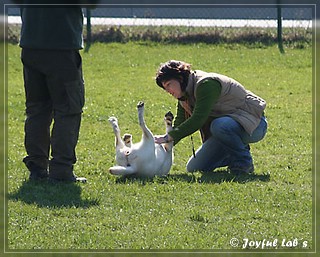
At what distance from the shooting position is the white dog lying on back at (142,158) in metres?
6.77

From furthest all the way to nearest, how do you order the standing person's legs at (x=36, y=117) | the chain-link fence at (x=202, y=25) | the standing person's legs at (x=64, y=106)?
the chain-link fence at (x=202, y=25) < the standing person's legs at (x=36, y=117) < the standing person's legs at (x=64, y=106)

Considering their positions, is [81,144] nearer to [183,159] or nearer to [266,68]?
[183,159]

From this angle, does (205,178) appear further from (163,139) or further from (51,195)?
(51,195)

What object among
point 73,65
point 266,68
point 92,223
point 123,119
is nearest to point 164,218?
point 92,223

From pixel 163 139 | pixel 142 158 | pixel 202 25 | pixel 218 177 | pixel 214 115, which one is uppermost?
pixel 202 25

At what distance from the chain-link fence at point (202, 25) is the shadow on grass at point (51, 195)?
8.20 meters

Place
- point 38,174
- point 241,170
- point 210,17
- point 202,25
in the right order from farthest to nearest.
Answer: point 210,17, point 202,25, point 241,170, point 38,174

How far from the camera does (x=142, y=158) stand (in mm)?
6777

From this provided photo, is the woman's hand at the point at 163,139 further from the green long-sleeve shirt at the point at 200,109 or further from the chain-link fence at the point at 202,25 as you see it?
the chain-link fence at the point at 202,25

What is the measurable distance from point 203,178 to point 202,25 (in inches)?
382

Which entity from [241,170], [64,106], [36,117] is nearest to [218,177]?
[241,170]

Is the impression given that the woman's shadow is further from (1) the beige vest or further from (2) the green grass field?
(1) the beige vest

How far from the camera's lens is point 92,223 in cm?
561

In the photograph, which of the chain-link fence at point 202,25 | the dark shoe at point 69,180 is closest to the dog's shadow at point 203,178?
the dark shoe at point 69,180
